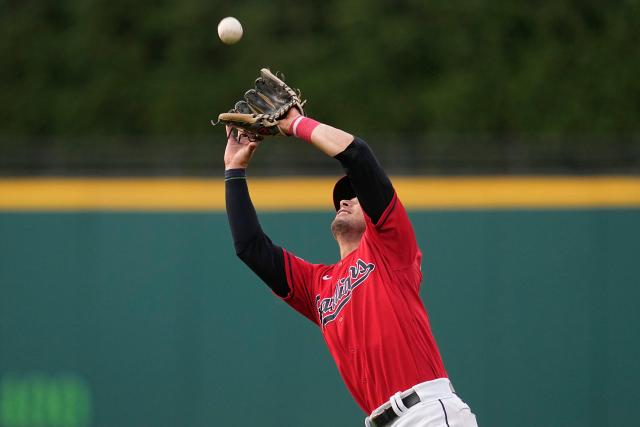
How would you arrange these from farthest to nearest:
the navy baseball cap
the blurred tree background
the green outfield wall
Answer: the blurred tree background
the green outfield wall
the navy baseball cap

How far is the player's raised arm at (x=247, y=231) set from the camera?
3711 mm

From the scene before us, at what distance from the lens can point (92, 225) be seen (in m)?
7.83

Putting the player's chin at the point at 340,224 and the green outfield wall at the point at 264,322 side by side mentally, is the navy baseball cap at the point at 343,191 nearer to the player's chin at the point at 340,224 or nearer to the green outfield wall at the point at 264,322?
the player's chin at the point at 340,224

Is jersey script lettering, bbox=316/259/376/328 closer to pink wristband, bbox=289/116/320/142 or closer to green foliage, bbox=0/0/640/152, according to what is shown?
pink wristband, bbox=289/116/320/142

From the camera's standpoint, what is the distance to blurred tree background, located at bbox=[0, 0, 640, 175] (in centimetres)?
886

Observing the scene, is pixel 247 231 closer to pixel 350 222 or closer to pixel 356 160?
pixel 350 222

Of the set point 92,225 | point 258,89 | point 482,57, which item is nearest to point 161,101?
point 92,225

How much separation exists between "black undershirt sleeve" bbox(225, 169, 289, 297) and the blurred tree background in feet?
15.1

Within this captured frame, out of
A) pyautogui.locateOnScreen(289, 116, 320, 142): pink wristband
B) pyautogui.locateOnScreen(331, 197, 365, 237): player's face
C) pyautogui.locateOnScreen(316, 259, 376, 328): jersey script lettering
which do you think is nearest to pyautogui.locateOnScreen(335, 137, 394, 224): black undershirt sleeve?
pyautogui.locateOnScreen(289, 116, 320, 142): pink wristband

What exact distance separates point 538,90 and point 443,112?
3.07ft

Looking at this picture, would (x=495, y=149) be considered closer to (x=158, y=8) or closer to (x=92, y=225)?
(x=92, y=225)

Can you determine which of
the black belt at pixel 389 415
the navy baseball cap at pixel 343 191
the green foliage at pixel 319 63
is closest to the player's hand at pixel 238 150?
the navy baseball cap at pixel 343 191

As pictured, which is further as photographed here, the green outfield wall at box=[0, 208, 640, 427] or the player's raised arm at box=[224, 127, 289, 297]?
the green outfield wall at box=[0, 208, 640, 427]

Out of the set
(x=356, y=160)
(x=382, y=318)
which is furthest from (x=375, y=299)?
(x=356, y=160)
